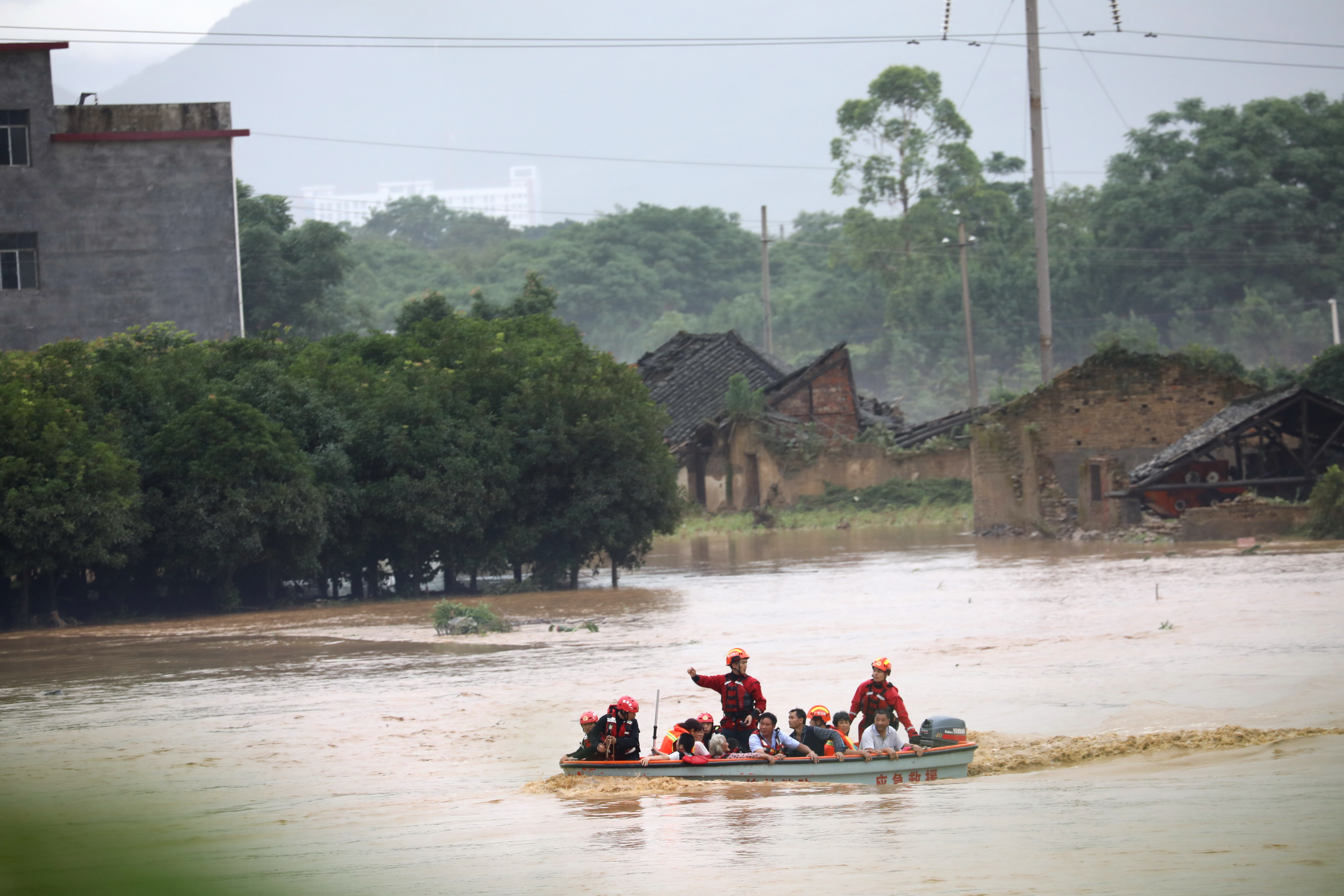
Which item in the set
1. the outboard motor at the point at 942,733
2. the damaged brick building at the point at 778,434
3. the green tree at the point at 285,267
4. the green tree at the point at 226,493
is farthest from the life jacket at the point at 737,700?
the green tree at the point at 285,267

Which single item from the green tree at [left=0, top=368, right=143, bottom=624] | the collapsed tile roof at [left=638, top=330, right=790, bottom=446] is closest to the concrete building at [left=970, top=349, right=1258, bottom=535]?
the collapsed tile roof at [left=638, top=330, right=790, bottom=446]

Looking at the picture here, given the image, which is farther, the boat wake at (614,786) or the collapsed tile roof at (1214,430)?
the collapsed tile roof at (1214,430)

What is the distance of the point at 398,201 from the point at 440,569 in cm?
11364

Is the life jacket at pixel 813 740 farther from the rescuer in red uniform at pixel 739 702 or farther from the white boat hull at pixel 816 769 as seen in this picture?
the rescuer in red uniform at pixel 739 702

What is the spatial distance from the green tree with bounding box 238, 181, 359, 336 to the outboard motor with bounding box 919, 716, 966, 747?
49692 millimetres

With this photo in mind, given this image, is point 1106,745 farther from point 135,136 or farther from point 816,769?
point 135,136

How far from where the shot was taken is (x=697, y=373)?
63.4 meters

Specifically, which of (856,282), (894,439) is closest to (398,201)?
(856,282)

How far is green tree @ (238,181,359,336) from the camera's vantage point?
59312 mm

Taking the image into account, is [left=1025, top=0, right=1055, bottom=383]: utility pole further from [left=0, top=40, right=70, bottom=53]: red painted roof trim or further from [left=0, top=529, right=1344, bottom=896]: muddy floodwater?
[left=0, top=40, right=70, bottom=53]: red painted roof trim

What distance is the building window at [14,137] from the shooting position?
121ft

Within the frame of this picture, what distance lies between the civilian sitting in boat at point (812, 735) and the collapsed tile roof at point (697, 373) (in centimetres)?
4475

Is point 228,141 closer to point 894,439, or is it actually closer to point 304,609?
point 304,609

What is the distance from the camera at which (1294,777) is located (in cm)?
1202
